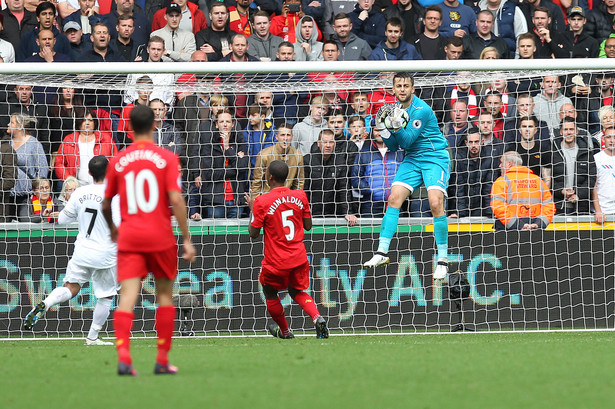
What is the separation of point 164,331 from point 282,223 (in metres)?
3.71

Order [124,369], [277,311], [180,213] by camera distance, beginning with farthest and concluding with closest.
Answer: [277,311], [180,213], [124,369]

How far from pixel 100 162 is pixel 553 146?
6.17 meters

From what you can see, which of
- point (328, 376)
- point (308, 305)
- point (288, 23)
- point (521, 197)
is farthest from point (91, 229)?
point (288, 23)

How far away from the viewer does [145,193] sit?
21.6 ft

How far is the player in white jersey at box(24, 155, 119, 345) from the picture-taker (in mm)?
10344

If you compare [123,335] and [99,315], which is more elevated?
[123,335]

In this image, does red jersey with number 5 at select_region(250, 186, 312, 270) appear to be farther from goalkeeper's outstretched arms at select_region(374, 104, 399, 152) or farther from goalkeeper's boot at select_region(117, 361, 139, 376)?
goalkeeper's boot at select_region(117, 361, 139, 376)

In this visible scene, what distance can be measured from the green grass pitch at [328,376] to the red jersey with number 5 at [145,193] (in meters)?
0.96

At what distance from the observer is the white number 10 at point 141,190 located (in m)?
6.59

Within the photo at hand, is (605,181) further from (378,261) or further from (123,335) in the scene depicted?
(123,335)

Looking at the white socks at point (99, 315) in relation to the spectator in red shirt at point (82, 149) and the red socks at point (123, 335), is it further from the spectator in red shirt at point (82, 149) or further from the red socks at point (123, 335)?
the red socks at point (123, 335)

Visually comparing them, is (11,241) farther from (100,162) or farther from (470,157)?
(470,157)

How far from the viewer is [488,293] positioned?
12367 mm

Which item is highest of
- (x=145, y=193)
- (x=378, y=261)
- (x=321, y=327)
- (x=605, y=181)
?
(x=605, y=181)
